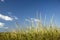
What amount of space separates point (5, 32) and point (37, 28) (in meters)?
1.52

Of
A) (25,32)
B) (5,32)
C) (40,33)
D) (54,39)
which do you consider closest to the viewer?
(54,39)

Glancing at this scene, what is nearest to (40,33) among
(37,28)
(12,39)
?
(37,28)

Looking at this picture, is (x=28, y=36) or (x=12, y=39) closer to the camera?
(x=28, y=36)

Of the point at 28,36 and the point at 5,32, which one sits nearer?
the point at 28,36

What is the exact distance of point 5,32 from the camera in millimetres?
7293

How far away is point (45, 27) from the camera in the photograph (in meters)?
6.32

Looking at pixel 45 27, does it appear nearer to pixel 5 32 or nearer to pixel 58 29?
pixel 58 29

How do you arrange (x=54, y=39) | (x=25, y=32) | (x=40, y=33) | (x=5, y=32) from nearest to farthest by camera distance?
(x=54, y=39), (x=40, y=33), (x=25, y=32), (x=5, y=32)

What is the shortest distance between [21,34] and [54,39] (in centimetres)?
128

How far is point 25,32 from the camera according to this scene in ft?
21.8

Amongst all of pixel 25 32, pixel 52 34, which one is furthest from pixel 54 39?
pixel 25 32

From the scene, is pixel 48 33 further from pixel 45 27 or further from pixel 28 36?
pixel 28 36

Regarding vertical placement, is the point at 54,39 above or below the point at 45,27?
below

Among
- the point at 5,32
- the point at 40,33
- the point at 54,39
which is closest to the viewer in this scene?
the point at 54,39
